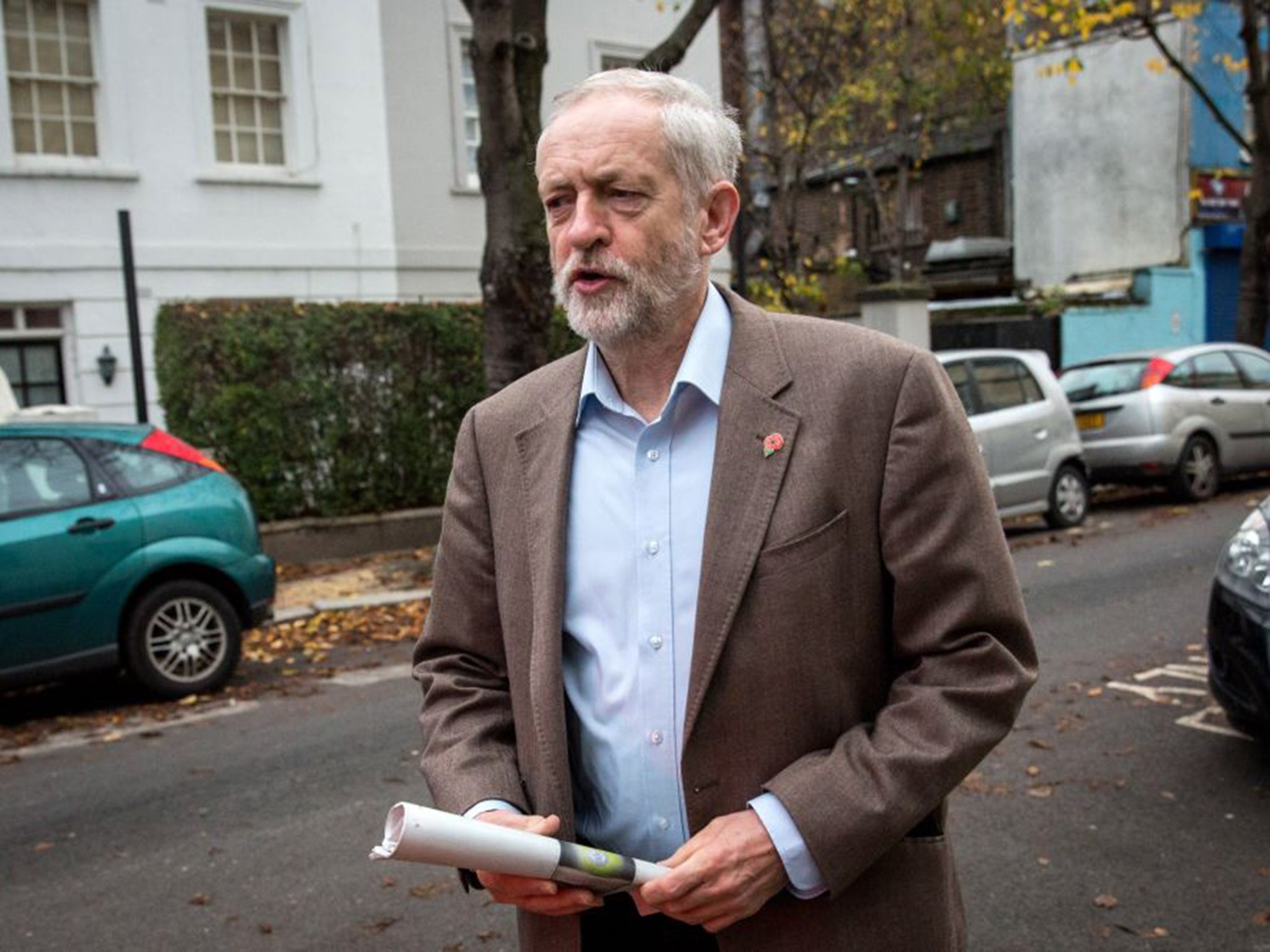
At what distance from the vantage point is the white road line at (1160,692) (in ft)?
21.9

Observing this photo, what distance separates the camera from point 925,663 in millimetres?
1889

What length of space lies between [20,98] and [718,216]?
15916 mm

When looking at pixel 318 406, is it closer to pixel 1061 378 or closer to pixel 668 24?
pixel 1061 378

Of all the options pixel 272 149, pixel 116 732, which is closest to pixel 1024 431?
pixel 116 732

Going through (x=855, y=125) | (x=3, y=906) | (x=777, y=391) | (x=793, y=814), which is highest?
(x=855, y=125)

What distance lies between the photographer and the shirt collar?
2.02 m

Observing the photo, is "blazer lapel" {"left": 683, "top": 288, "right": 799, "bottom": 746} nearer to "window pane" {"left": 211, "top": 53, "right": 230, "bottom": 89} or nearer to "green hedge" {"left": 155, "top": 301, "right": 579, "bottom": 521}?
"green hedge" {"left": 155, "top": 301, "right": 579, "bottom": 521}

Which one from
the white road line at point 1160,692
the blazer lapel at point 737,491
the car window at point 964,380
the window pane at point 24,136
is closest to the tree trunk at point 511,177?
the car window at point 964,380

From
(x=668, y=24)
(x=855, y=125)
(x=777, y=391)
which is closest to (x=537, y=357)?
(x=777, y=391)

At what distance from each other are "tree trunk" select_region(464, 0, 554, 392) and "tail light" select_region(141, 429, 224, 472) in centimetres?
289

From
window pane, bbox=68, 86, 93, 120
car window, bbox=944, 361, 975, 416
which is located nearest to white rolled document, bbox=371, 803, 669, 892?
car window, bbox=944, 361, 975, 416

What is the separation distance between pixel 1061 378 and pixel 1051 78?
13835 millimetres

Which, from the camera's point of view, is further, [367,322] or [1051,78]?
[1051,78]

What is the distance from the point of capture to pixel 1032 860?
183 inches
